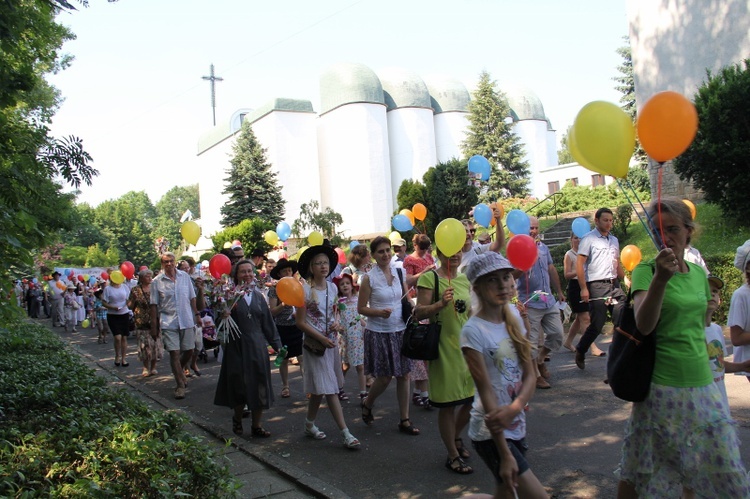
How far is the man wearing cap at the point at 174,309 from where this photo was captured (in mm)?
9609

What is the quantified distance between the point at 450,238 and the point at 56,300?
2293cm

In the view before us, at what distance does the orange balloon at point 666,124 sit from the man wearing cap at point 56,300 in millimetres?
23784

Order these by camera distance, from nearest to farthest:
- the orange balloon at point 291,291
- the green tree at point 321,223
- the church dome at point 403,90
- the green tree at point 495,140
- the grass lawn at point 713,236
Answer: the orange balloon at point 291,291
the grass lawn at point 713,236
the green tree at point 321,223
the green tree at point 495,140
the church dome at point 403,90

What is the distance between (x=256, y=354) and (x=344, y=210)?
38.9 metres

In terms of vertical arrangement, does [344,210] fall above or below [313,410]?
above

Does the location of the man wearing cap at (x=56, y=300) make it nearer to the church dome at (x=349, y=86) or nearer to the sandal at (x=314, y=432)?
the sandal at (x=314, y=432)

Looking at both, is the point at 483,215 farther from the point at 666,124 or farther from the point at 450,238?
the point at 666,124

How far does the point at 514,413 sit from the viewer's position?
10.8 feet

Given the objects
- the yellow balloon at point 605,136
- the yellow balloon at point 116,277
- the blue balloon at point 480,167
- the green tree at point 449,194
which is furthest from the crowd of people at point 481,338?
the green tree at point 449,194

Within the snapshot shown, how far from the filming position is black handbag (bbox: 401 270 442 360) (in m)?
5.54

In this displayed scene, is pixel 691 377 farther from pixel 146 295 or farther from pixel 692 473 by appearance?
pixel 146 295

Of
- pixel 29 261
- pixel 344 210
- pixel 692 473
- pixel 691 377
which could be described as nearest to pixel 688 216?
pixel 691 377

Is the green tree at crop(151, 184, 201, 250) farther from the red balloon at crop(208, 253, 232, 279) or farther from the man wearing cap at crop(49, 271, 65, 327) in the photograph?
the red balloon at crop(208, 253, 232, 279)

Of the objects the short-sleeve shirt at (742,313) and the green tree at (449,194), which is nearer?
the short-sleeve shirt at (742,313)
